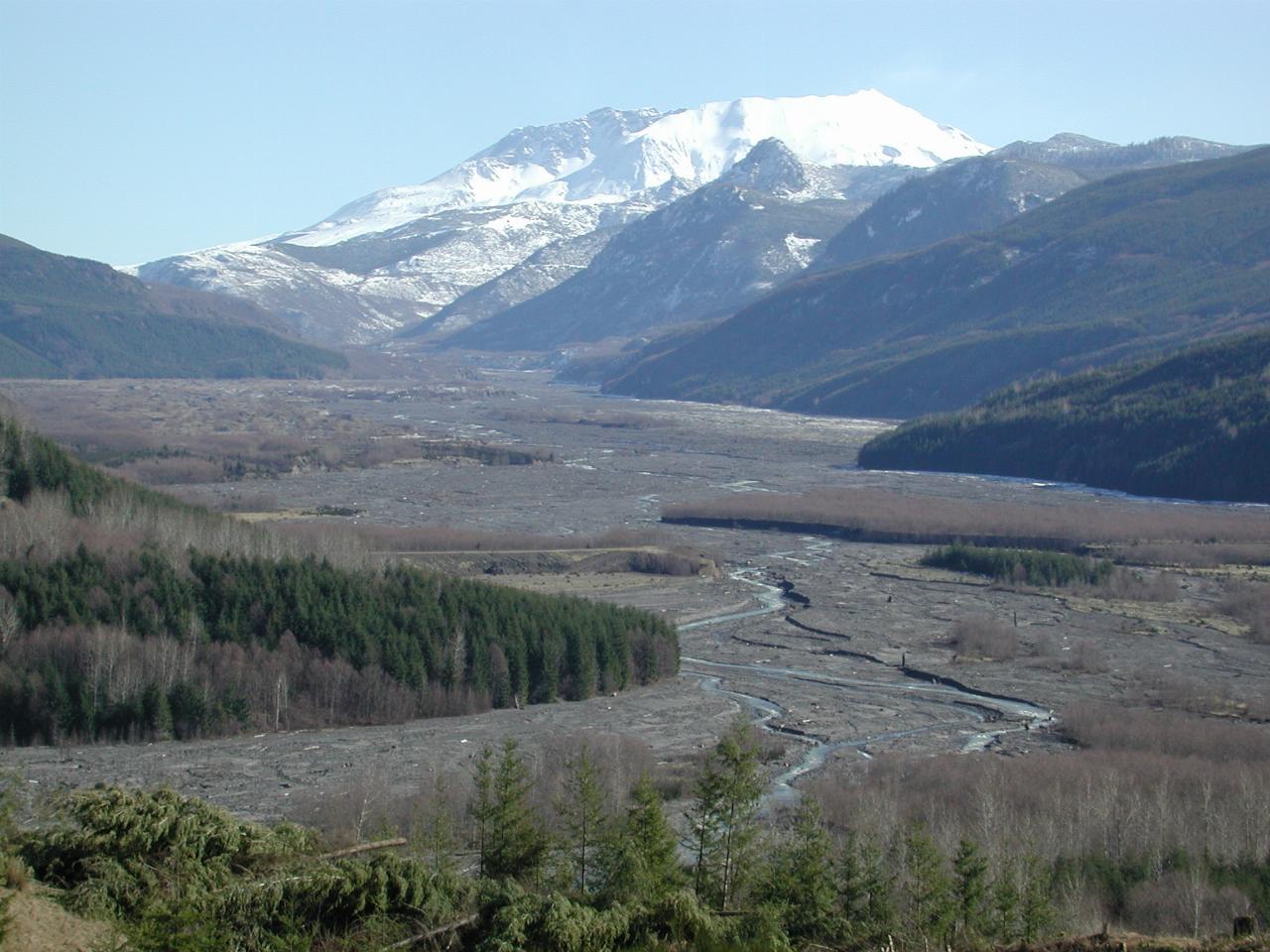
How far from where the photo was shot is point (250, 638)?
48188 mm

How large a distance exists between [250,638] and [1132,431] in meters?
91.6

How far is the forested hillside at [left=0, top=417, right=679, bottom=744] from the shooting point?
43875 millimetres

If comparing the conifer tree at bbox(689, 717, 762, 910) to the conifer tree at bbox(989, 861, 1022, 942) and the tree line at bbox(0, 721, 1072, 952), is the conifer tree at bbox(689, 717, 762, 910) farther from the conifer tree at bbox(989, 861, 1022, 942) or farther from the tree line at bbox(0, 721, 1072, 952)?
the conifer tree at bbox(989, 861, 1022, 942)

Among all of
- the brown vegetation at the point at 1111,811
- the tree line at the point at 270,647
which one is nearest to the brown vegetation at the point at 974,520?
the tree line at the point at 270,647

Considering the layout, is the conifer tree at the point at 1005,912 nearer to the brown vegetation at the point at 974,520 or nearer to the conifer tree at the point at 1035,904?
the conifer tree at the point at 1035,904

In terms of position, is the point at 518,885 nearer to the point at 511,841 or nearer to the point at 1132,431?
the point at 511,841

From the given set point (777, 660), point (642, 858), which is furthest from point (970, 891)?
point (777, 660)

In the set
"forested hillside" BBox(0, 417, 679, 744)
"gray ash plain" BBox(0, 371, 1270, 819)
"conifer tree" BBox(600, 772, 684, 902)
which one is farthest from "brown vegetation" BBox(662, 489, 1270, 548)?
"conifer tree" BBox(600, 772, 684, 902)

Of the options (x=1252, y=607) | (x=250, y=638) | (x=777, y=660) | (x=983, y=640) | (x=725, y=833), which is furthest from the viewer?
(x=1252, y=607)

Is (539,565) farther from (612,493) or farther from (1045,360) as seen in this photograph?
(1045,360)

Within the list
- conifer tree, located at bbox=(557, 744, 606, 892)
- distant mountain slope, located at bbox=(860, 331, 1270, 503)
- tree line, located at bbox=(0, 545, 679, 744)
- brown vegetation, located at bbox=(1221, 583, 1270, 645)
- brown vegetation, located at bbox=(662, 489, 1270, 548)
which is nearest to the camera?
conifer tree, located at bbox=(557, 744, 606, 892)

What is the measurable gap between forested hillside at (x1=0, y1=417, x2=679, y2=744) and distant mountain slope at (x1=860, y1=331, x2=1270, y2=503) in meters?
71.2

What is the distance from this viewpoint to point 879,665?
55844 millimetres

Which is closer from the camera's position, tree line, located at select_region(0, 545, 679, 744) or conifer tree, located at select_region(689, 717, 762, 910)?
conifer tree, located at select_region(689, 717, 762, 910)
